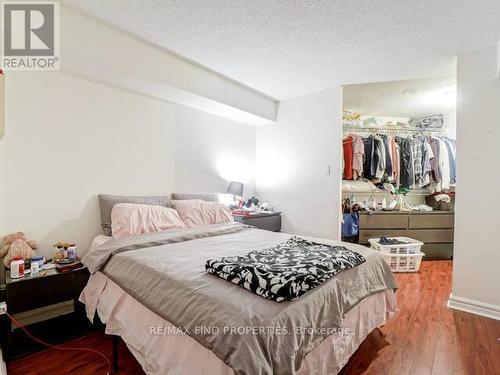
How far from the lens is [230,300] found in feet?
3.21

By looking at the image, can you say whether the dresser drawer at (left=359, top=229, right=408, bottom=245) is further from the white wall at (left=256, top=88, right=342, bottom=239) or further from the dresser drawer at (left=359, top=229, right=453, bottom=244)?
the white wall at (left=256, top=88, right=342, bottom=239)

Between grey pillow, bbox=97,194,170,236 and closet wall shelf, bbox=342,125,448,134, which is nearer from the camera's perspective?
grey pillow, bbox=97,194,170,236

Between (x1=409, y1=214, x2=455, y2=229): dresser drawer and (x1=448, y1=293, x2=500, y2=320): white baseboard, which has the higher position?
(x1=409, y1=214, x2=455, y2=229): dresser drawer

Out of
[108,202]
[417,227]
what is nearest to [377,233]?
[417,227]

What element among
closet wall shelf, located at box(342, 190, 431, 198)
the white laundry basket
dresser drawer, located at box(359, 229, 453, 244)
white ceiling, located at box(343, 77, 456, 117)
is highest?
white ceiling, located at box(343, 77, 456, 117)

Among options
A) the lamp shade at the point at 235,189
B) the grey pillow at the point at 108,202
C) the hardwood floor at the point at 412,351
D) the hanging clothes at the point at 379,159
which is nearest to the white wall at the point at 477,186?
the hardwood floor at the point at 412,351

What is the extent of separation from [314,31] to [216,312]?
2107mm

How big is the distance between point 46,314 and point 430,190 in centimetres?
498

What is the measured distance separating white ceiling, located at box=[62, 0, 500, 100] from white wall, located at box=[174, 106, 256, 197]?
0.77m

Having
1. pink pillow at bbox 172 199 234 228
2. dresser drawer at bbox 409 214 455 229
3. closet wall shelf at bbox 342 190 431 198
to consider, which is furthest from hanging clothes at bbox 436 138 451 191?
pink pillow at bbox 172 199 234 228

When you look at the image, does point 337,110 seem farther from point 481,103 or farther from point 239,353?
point 239,353

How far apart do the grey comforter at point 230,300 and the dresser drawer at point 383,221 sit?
1855mm

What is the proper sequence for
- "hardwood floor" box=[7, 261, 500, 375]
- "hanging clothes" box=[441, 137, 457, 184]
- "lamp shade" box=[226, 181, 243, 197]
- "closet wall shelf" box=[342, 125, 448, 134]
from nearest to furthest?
"hardwood floor" box=[7, 261, 500, 375] → "lamp shade" box=[226, 181, 243, 197] → "hanging clothes" box=[441, 137, 457, 184] → "closet wall shelf" box=[342, 125, 448, 134]

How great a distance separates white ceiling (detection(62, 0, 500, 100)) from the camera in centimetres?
169
